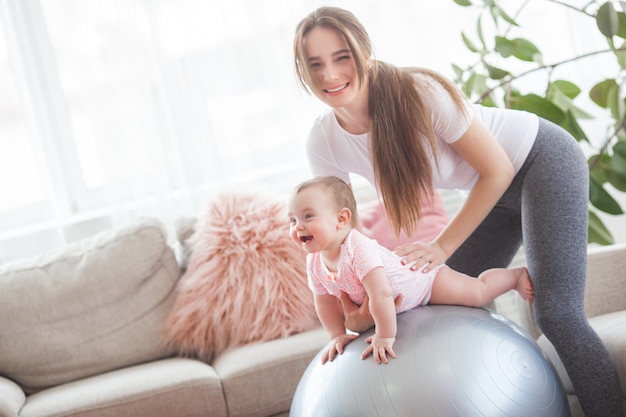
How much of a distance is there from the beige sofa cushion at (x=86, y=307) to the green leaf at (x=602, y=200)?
4.94ft

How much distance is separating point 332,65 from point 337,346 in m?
0.61

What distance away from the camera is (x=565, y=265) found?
5.74ft

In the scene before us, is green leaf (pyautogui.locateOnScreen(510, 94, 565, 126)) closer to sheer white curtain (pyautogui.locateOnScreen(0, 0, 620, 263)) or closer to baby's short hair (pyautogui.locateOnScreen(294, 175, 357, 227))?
sheer white curtain (pyautogui.locateOnScreen(0, 0, 620, 263))

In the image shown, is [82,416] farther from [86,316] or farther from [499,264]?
[499,264]

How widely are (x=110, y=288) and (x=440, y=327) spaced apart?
1.55 metres

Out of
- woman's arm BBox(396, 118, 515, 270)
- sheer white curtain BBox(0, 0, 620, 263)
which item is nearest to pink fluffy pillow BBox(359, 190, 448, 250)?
sheer white curtain BBox(0, 0, 620, 263)

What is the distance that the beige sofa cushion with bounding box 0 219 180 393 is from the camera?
8.85ft

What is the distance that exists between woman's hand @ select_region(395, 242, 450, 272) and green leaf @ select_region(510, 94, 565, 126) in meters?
0.95

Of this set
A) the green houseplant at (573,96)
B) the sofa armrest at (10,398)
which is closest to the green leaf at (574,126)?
the green houseplant at (573,96)

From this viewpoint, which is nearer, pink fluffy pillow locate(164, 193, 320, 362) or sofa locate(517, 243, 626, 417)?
sofa locate(517, 243, 626, 417)

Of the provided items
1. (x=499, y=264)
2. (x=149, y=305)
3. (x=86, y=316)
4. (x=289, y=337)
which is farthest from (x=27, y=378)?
(x=499, y=264)

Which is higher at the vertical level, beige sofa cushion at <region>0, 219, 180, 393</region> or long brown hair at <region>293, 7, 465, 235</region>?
long brown hair at <region>293, 7, 465, 235</region>

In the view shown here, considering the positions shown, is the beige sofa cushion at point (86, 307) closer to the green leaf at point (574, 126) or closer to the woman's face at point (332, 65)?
the woman's face at point (332, 65)

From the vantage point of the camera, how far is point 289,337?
257 centimetres
